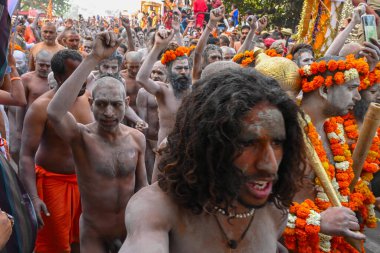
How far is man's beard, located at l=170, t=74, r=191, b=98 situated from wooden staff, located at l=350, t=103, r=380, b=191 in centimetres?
256

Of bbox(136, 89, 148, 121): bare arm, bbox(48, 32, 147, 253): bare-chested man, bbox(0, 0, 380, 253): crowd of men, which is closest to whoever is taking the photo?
bbox(0, 0, 380, 253): crowd of men

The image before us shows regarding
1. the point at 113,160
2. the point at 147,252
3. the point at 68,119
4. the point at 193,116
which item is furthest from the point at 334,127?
the point at 147,252

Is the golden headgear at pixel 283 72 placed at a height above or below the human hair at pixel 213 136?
below

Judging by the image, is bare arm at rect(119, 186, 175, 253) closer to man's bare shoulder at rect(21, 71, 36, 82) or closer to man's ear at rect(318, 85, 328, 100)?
man's ear at rect(318, 85, 328, 100)

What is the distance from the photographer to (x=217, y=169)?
1960 millimetres

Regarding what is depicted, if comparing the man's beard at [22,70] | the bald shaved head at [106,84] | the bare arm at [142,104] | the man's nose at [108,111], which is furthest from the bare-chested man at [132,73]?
the man's nose at [108,111]

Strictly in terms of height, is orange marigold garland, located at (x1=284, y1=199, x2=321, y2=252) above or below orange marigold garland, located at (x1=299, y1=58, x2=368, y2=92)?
below

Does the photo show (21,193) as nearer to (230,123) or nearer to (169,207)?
(169,207)

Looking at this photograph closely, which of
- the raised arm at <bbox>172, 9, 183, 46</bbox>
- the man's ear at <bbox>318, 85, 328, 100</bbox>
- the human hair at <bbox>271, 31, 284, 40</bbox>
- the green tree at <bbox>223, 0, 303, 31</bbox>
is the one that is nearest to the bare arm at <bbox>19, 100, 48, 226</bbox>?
the man's ear at <bbox>318, 85, 328, 100</bbox>

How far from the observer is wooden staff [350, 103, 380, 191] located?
131 inches

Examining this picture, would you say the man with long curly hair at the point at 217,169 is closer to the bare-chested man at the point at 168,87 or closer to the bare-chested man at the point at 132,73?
the bare-chested man at the point at 168,87

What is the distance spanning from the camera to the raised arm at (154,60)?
484 centimetres

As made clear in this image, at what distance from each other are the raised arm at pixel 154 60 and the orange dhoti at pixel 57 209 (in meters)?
1.28

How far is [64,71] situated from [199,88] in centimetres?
294
